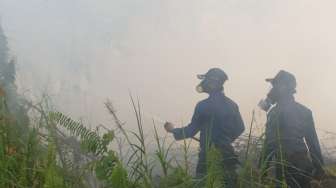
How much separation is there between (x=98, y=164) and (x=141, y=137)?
183mm

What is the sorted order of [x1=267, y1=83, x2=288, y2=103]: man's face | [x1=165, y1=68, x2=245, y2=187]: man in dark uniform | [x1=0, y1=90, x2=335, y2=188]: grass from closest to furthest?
[x1=0, y1=90, x2=335, y2=188]: grass → [x1=165, y1=68, x2=245, y2=187]: man in dark uniform → [x1=267, y1=83, x2=288, y2=103]: man's face

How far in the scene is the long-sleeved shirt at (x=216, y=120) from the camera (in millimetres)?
4473

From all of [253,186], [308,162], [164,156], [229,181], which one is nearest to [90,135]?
[164,156]

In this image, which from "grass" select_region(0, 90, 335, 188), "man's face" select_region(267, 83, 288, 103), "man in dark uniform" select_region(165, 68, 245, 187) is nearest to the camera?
"grass" select_region(0, 90, 335, 188)

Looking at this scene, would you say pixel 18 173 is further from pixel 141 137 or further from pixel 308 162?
pixel 308 162

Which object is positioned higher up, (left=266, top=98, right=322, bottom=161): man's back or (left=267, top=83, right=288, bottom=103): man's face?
(left=267, top=83, right=288, bottom=103): man's face

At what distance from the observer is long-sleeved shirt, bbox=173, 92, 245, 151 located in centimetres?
Result: 447

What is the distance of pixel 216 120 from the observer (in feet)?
14.9

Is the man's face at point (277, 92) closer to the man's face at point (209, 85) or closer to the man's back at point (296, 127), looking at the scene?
the man's back at point (296, 127)

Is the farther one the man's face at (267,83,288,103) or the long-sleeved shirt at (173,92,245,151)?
the man's face at (267,83,288,103)

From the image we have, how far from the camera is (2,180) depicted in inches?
74.7

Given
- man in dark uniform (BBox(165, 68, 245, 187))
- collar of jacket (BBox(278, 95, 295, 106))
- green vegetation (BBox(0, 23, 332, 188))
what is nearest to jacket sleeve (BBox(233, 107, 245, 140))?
man in dark uniform (BBox(165, 68, 245, 187))

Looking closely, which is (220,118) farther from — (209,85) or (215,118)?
(209,85)

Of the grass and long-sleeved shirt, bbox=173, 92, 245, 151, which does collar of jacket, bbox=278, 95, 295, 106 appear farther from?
the grass
